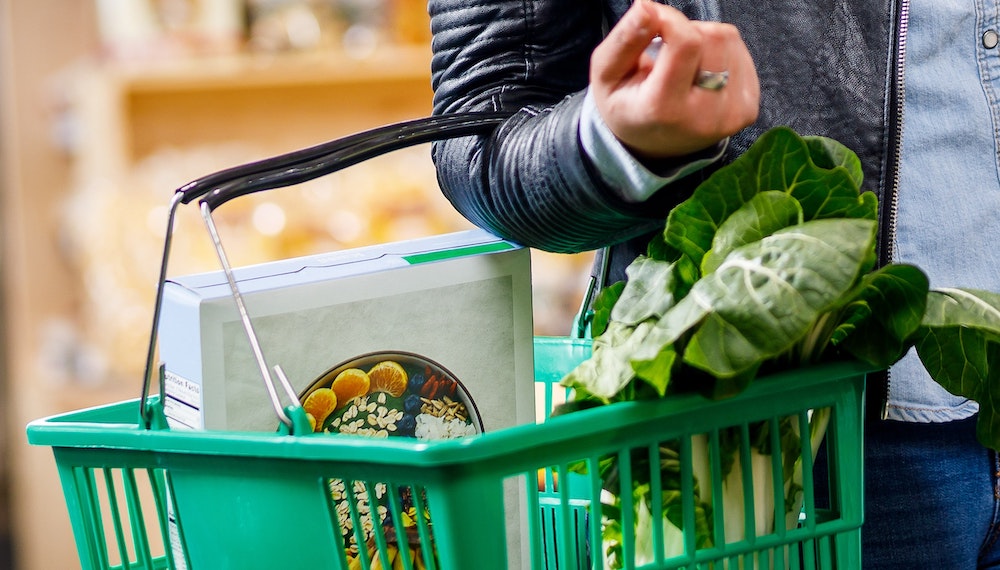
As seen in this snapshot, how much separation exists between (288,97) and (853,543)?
7.90 feet

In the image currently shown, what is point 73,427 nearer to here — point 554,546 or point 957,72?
point 554,546

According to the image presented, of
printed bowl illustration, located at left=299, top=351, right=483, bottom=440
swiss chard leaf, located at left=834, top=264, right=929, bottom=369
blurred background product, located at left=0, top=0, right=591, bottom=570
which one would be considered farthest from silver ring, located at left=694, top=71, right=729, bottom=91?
blurred background product, located at left=0, top=0, right=591, bottom=570

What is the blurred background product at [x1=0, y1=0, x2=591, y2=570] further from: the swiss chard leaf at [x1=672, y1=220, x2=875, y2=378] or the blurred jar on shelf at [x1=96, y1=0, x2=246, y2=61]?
the swiss chard leaf at [x1=672, y1=220, x2=875, y2=378]

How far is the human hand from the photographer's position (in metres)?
0.45

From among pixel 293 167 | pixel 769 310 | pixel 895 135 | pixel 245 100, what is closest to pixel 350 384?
pixel 293 167

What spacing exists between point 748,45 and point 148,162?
2.12 m

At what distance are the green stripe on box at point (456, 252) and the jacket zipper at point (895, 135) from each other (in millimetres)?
245

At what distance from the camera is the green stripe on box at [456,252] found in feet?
2.11

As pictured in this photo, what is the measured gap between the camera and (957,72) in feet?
2.44

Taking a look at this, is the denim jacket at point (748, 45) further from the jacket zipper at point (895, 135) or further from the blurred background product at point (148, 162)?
the blurred background product at point (148, 162)

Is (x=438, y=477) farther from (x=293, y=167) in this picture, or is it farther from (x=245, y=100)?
(x=245, y=100)

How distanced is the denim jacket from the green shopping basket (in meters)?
0.05

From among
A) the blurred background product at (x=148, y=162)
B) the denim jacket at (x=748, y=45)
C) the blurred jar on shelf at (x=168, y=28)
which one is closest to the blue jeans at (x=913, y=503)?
the denim jacket at (x=748, y=45)

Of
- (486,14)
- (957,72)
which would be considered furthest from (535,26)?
(957,72)
